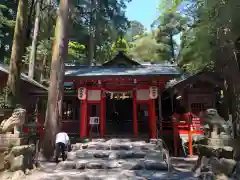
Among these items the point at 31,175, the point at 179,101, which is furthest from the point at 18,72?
the point at 179,101

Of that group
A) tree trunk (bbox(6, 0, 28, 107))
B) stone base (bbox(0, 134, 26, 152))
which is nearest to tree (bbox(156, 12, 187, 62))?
tree trunk (bbox(6, 0, 28, 107))

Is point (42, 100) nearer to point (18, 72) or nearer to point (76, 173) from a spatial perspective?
point (18, 72)

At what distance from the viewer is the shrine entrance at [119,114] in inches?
635

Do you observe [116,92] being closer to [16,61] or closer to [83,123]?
[83,123]

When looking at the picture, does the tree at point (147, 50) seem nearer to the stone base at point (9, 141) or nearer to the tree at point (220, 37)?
the tree at point (220, 37)

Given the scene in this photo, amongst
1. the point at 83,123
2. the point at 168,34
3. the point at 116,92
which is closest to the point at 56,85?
the point at 83,123

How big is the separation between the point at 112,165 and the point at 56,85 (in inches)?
164

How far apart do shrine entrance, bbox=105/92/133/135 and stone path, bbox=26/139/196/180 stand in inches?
185

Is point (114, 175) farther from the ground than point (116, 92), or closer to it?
closer to it

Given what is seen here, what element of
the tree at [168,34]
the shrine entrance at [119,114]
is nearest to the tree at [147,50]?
the tree at [168,34]

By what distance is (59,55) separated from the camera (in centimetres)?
1073

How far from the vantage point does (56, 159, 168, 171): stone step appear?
8.43 metres

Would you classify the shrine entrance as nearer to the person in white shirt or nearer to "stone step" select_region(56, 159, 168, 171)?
the person in white shirt

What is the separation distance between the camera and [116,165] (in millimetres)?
8633
